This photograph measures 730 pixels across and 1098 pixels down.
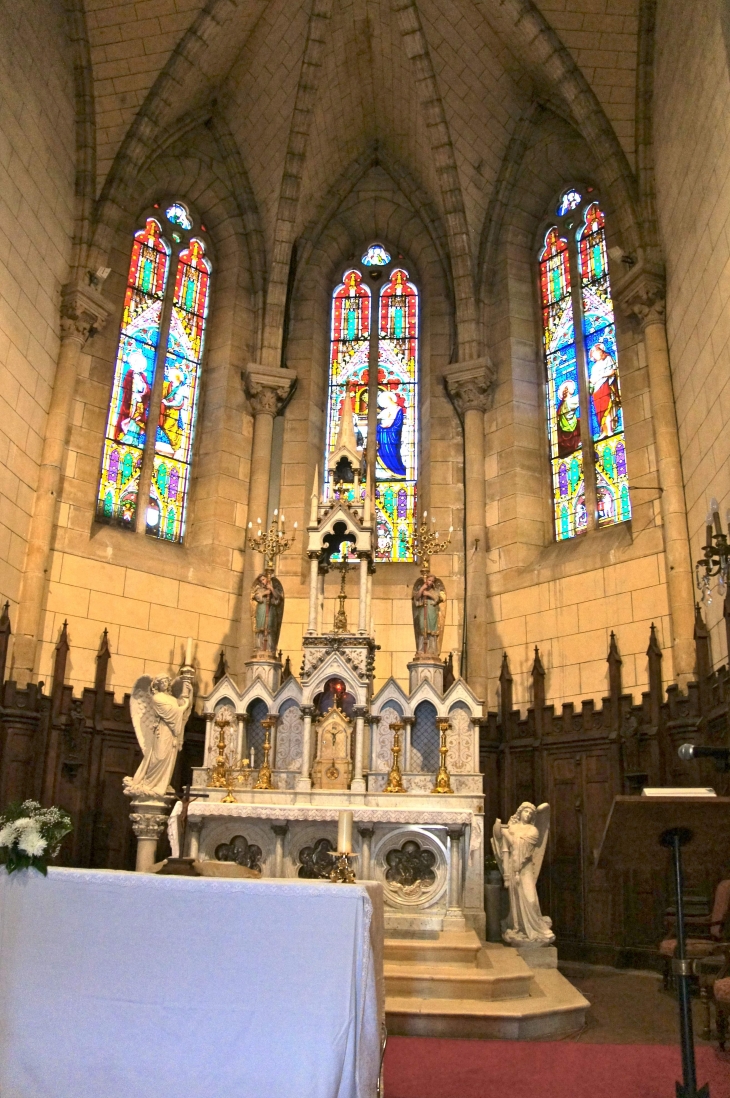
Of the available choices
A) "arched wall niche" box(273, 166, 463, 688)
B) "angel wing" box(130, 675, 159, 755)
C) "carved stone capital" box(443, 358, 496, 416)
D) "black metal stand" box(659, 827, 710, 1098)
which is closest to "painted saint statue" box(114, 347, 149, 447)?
"arched wall niche" box(273, 166, 463, 688)

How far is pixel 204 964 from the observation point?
448 centimetres

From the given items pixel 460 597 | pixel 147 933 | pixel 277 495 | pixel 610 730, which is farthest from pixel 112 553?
pixel 147 933

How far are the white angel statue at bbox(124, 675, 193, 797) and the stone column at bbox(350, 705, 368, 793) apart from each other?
2065 millimetres

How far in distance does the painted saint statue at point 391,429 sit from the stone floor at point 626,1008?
8.08m

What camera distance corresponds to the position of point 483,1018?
671cm

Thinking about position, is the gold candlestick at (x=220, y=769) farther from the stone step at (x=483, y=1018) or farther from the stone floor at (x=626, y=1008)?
the stone floor at (x=626, y=1008)

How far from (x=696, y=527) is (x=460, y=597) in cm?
403

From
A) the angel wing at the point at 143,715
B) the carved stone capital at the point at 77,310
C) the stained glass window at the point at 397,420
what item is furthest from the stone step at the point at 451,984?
the carved stone capital at the point at 77,310

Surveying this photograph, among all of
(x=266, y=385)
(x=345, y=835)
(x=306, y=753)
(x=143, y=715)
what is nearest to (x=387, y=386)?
(x=266, y=385)

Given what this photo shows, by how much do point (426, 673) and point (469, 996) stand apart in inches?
167

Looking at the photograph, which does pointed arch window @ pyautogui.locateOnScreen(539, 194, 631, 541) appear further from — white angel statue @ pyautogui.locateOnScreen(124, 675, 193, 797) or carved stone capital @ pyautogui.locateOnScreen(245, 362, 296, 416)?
white angel statue @ pyautogui.locateOnScreen(124, 675, 193, 797)

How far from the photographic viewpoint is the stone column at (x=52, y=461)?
1151cm

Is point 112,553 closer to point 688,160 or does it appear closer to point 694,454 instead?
point 694,454

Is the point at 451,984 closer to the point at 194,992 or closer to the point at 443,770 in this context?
the point at 443,770
